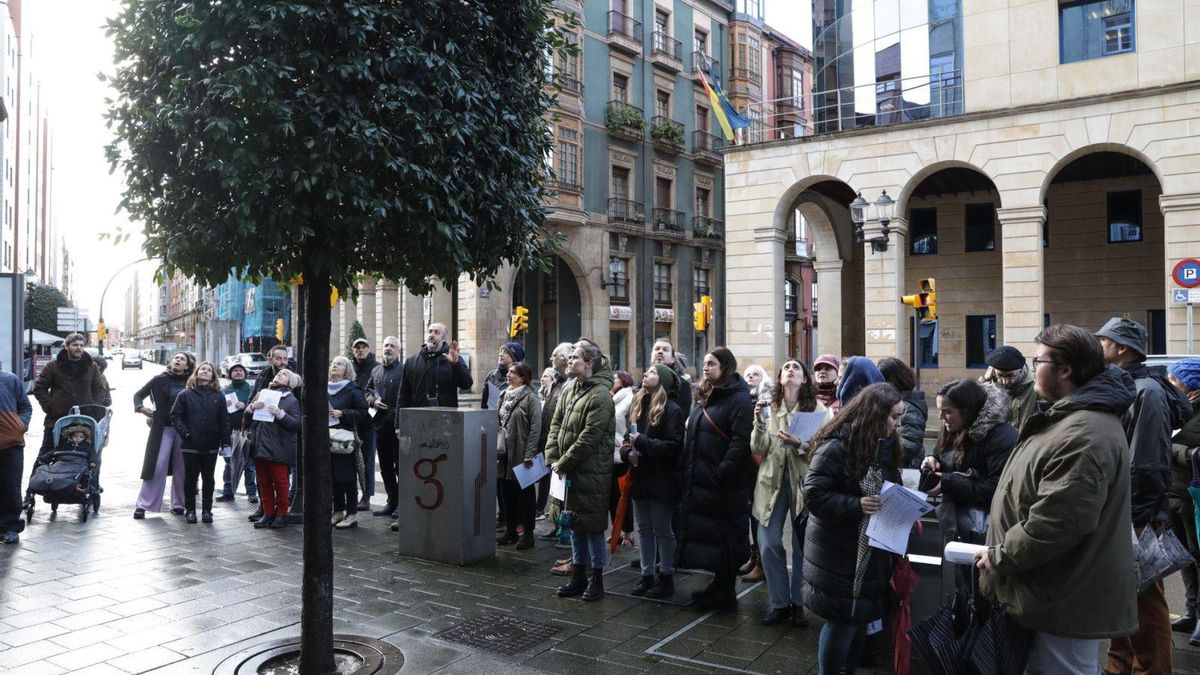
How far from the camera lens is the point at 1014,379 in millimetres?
5719

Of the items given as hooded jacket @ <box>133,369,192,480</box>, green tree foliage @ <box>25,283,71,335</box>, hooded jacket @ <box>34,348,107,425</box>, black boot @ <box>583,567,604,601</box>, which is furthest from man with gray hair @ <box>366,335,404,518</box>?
green tree foliage @ <box>25,283,71,335</box>

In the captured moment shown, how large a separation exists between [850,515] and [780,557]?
1.91m

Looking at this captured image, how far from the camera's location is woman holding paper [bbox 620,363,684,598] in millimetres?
6352

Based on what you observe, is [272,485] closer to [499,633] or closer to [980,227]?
[499,633]

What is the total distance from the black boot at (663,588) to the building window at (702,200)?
38.5 m

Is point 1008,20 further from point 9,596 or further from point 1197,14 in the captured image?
point 9,596

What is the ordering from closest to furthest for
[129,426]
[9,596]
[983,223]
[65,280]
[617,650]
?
[617,650] → [9,596] → [129,426] → [983,223] → [65,280]

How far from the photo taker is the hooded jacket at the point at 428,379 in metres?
9.47

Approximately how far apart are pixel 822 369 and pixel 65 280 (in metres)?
163

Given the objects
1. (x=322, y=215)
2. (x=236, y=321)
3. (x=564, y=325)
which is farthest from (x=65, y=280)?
(x=322, y=215)

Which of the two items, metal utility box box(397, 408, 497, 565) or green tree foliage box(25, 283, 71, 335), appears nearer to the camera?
metal utility box box(397, 408, 497, 565)

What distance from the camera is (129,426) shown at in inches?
878

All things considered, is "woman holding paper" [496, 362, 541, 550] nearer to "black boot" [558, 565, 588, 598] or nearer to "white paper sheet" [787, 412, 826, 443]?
A: "black boot" [558, 565, 588, 598]

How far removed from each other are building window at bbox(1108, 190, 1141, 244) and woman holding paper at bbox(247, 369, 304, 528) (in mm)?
23729
